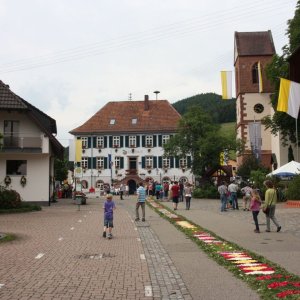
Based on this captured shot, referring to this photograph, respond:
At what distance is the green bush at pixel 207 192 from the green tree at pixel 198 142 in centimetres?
351

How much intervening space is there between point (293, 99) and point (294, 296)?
15119 millimetres

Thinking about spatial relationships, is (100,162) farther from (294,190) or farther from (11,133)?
(294,190)

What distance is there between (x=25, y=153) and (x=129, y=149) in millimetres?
42349

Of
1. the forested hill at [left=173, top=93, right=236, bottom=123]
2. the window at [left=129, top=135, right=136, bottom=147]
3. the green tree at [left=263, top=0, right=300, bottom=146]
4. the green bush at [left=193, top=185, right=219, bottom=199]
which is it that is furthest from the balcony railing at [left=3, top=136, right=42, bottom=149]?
the forested hill at [left=173, top=93, right=236, bottom=123]

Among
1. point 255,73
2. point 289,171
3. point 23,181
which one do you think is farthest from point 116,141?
point 289,171

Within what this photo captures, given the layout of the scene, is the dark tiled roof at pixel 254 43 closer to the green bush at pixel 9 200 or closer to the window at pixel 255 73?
the window at pixel 255 73

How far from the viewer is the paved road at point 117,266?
8.28m

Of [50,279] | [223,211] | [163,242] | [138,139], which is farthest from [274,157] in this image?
[50,279]

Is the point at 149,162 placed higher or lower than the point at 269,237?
higher

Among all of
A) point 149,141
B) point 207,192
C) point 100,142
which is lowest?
point 207,192

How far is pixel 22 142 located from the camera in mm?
37062

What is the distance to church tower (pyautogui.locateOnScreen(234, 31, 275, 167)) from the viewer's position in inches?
2498

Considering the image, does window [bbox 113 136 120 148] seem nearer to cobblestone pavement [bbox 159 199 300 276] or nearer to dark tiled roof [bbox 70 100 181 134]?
dark tiled roof [bbox 70 100 181 134]

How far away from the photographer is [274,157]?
2354 inches
